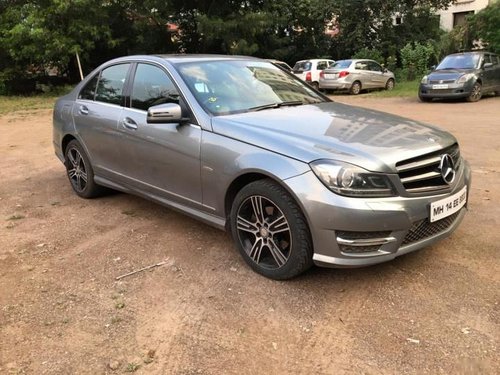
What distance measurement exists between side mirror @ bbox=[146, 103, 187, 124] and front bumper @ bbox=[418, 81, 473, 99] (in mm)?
13250

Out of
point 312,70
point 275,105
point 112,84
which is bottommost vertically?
point 312,70

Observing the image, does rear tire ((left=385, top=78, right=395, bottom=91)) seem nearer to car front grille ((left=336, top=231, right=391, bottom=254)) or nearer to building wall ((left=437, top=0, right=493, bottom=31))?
building wall ((left=437, top=0, right=493, bottom=31))

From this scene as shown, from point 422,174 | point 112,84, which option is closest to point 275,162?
point 422,174

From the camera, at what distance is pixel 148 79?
482 centimetres

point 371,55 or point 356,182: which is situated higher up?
point 356,182

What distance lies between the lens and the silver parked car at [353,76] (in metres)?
20.6

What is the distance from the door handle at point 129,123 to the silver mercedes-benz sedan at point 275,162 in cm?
2

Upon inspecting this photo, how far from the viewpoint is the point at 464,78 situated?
15422 mm

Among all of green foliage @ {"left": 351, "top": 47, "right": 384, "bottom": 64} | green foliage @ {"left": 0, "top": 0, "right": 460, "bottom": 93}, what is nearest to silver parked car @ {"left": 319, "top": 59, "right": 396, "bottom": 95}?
green foliage @ {"left": 0, "top": 0, "right": 460, "bottom": 93}

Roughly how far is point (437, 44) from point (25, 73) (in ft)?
66.5

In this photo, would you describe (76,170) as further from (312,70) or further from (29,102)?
(312,70)

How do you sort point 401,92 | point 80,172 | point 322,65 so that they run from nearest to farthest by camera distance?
point 80,172 < point 401,92 < point 322,65

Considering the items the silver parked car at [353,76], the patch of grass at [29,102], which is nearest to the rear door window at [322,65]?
the silver parked car at [353,76]

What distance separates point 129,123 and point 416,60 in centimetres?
2305
